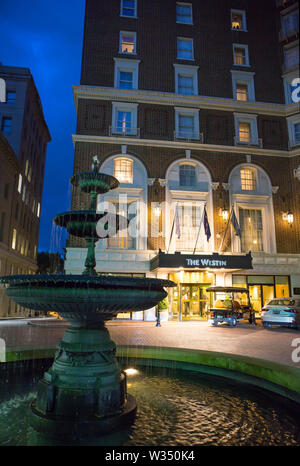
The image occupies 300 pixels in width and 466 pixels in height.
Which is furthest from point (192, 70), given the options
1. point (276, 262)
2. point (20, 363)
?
point (20, 363)

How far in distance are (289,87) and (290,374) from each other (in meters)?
29.5

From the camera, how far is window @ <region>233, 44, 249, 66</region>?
27263 millimetres

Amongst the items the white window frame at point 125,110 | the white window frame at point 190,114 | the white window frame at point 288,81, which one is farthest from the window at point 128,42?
the white window frame at point 288,81

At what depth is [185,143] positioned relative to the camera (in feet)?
77.9

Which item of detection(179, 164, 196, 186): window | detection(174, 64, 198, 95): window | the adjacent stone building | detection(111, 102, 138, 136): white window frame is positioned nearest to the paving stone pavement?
detection(179, 164, 196, 186): window

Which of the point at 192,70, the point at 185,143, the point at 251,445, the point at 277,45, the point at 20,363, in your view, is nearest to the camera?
the point at 251,445

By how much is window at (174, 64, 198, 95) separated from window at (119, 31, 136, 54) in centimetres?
432

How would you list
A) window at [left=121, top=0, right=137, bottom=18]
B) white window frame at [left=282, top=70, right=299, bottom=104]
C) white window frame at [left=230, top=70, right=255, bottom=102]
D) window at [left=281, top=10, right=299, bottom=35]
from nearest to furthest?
window at [left=121, top=0, right=137, bottom=18] < white window frame at [left=230, top=70, right=255, bottom=102] < white window frame at [left=282, top=70, right=299, bottom=104] < window at [left=281, top=10, right=299, bottom=35]

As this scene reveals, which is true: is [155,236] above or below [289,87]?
below

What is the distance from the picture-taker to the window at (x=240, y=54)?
89.4ft

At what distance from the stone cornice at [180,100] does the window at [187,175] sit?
5500 millimetres

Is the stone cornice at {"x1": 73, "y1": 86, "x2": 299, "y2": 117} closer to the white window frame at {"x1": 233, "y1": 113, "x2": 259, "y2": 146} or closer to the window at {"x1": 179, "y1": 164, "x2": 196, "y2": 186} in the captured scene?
the white window frame at {"x1": 233, "y1": 113, "x2": 259, "y2": 146}

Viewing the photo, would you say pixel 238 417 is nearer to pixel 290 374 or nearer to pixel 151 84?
pixel 290 374

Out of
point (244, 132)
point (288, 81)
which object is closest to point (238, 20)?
point (288, 81)
